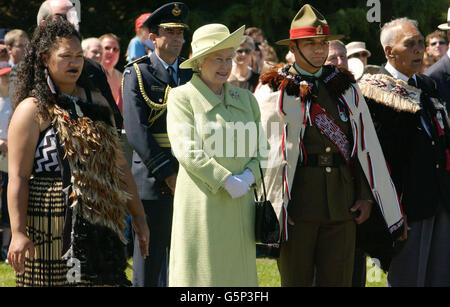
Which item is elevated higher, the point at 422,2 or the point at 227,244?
the point at 422,2

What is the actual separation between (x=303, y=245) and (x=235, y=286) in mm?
706

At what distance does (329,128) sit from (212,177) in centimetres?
100

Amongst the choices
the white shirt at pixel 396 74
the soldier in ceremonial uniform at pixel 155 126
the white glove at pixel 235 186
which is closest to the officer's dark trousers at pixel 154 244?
the soldier in ceremonial uniform at pixel 155 126

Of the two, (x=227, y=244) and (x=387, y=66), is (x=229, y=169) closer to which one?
(x=227, y=244)

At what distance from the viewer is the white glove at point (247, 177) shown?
460cm

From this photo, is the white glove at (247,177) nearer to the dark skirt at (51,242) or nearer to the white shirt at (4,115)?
the dark skirt at (51,242)

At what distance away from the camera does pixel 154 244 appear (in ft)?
18.9

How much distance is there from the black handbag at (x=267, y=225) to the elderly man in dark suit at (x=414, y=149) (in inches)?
50.8

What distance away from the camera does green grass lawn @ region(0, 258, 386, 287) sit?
6.74m

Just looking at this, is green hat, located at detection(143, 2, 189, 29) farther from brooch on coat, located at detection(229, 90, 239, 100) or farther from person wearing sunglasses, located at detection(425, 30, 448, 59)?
person wearing sunglasses, located at detection(425, 30, 448, 59)

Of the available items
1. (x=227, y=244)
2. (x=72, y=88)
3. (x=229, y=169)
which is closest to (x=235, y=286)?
(x=227, y=244)

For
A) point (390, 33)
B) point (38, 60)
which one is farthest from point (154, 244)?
point (390, 33)

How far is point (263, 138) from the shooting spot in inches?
190

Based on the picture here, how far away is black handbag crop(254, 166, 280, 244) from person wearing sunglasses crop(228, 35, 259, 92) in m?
3.94
